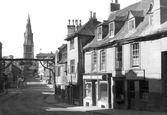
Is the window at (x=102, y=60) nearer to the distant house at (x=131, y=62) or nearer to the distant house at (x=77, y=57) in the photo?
the distant house at (x=131, y=62)

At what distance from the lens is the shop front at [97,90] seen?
25.8m

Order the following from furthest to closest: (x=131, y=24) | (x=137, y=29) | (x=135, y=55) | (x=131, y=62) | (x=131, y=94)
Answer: (x=131, y=24) → (x=137, y=29) → (x=131, y=94) → (x=131, y=62) → (x=135, y=55)

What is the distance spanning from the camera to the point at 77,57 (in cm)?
3281

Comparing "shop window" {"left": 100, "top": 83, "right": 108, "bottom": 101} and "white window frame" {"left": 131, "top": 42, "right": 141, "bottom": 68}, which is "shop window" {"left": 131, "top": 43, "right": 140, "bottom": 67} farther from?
"shop window" {"left": 100, "top": 83, "right": 108, "bottom": 101}

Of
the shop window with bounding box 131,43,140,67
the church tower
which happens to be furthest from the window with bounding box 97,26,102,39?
the church tower

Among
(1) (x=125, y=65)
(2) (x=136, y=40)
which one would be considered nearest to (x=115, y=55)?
(1) (x=125, y=65)

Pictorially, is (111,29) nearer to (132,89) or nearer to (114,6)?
(132,89)

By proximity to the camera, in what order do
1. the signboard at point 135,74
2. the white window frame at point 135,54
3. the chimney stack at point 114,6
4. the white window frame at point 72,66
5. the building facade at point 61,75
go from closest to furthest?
1. the signboard at point 135,74
2. the white window frame at point 135,54
3. the white window frame at point 72,66
4. the chimney stack at point 114,6
5. the building facade at point 61,75

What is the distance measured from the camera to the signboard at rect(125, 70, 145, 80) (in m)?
21.3

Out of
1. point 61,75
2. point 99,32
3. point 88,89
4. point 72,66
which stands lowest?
point 88,89

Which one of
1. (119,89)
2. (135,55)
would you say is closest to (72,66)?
(119,89)

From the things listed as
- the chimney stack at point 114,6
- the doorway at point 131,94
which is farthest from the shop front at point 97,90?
the chimney stack at point 114,6

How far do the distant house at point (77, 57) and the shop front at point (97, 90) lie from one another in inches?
62.5

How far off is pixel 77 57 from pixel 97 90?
21.1 feet
